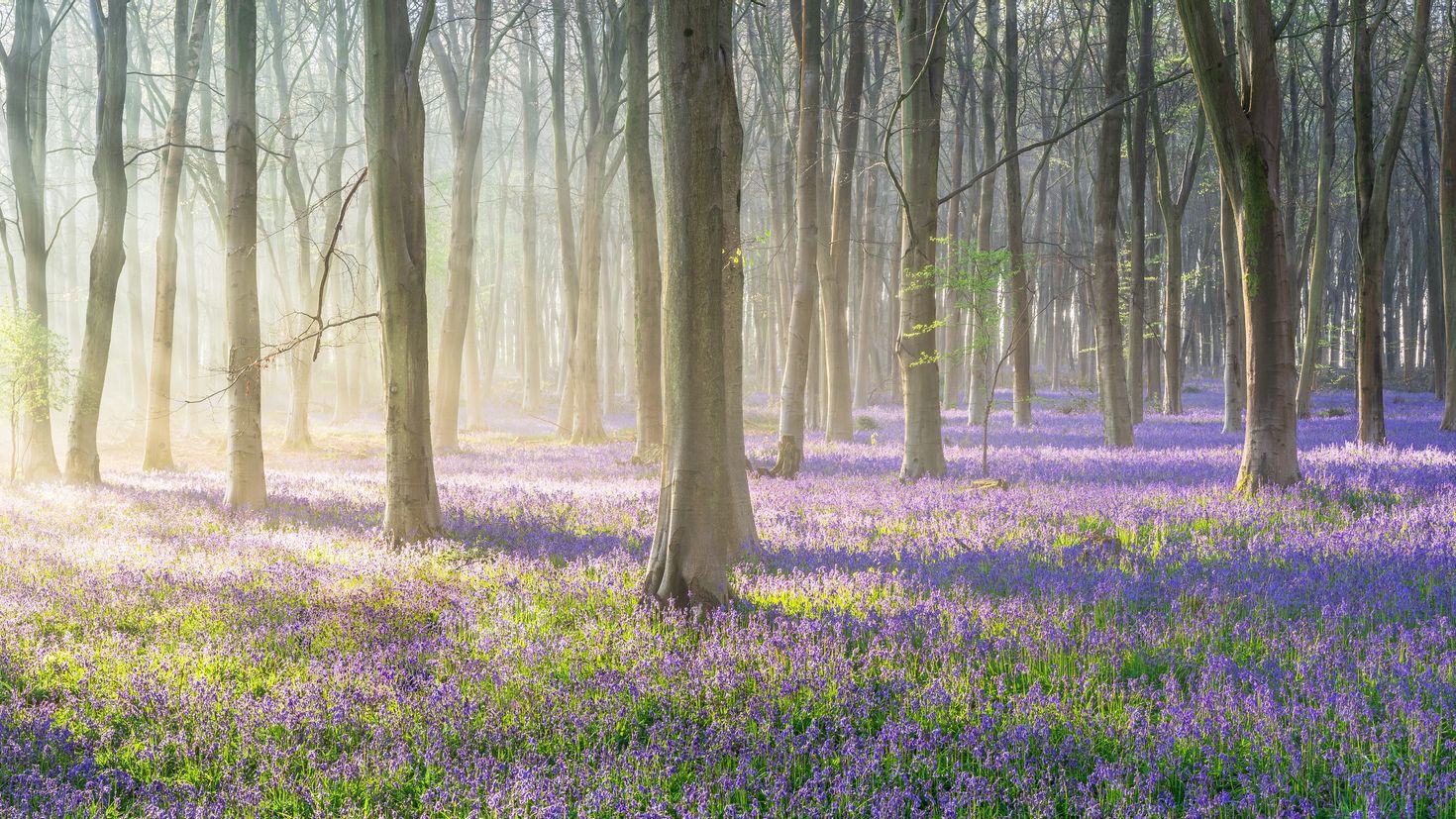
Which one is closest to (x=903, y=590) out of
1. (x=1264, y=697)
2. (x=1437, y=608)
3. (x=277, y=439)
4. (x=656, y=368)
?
(x=1264, y=697)

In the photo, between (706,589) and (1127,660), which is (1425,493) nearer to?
(1127,660)

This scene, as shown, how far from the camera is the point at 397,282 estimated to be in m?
7.70

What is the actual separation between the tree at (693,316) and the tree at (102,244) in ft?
36.6

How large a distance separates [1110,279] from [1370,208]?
4175 millimetres

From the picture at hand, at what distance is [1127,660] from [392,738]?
3.60 m

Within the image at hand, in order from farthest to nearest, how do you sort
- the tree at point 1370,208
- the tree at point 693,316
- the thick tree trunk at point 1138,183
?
the thick tree trunk at point 1138,183
the tree at point 1370,208
the tree at point 693,316

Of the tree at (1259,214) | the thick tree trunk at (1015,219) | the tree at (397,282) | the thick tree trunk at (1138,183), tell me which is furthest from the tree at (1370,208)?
the tree at (397,282)

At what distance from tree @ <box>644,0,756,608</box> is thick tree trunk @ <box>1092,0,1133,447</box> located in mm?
12888

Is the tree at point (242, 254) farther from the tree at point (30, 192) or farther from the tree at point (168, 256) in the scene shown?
the tree at point (30, 192)

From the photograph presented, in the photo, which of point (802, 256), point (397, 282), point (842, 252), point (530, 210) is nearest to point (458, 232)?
point (842, 252)

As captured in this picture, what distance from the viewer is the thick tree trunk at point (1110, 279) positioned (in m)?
16.0

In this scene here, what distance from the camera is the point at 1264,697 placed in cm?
374

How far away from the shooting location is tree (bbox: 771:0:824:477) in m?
12.8

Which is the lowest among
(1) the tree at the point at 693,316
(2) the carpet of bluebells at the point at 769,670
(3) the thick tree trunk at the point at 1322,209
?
(2) the carpet of bluebells at the point at 769,670
